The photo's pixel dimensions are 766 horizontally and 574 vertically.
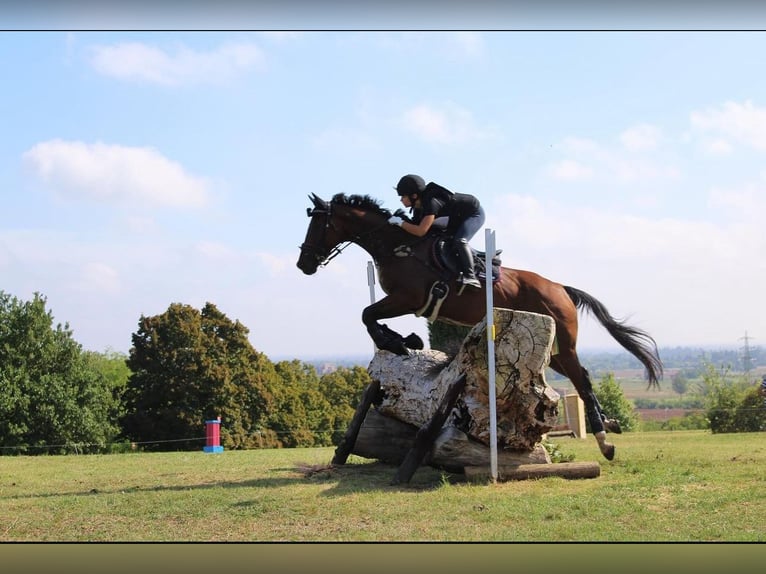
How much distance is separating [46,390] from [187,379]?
100 inches

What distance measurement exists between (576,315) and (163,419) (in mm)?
10235

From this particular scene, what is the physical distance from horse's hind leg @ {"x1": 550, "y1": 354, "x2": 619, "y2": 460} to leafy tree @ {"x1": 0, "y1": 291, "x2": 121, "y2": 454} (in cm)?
1014

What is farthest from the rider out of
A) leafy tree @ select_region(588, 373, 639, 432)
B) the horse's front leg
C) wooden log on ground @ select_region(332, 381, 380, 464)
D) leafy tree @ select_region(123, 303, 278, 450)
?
leafy tree @ select_region(588, 373, 639, 432)

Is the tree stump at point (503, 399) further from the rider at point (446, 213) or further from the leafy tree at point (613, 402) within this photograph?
the leafy tree at point (613, 402)

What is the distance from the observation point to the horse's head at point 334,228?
756cm

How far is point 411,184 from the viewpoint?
24.6 ft

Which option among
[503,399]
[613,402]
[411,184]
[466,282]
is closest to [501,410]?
[503,399]

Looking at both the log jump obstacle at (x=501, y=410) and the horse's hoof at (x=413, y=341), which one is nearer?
the log jump obstacle at (x=501, y=410)

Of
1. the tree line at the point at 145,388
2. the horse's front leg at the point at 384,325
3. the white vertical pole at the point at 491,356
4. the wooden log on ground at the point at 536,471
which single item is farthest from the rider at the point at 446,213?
the tree line at the point at 145,388

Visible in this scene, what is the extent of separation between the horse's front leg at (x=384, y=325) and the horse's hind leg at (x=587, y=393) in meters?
1.75

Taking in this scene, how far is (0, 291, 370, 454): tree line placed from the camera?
15.4 meters

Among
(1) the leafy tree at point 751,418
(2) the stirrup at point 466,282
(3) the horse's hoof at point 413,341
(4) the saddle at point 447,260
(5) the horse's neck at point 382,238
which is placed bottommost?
(1) the leafy tree at point 751,418

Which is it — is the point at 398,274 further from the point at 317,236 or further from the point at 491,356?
the point at 491,356
